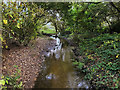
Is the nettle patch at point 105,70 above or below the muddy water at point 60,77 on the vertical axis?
above

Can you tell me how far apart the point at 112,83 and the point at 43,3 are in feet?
29.6

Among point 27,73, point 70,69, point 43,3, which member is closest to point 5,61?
point 27,73

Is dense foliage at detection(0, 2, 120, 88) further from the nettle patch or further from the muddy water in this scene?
the muddy water

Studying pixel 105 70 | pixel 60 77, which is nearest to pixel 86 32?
pixel 105 70

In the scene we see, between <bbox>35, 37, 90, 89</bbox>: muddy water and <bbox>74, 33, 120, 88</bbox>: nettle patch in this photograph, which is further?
<bbox>35, 37, 90, 89</bbox>: muddy water

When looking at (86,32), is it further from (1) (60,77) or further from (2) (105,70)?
(1) (60,77)

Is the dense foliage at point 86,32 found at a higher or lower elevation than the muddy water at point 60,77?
higher

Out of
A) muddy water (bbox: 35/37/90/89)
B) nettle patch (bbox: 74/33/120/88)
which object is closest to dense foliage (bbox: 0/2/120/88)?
nettle patch (bbox: 74/33/120/88)

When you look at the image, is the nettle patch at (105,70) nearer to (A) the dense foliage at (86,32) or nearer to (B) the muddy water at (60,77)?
(A) the dense foliage at (86,32)

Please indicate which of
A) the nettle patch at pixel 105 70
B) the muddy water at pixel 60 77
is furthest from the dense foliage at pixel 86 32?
the muddy water at pixel 60 77

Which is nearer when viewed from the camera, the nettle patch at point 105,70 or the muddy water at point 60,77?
the nettle patch at point 105,70

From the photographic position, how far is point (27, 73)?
538cm

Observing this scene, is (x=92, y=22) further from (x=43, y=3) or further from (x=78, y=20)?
(x=43, y=3)

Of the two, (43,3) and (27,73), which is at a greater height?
(43,3)
